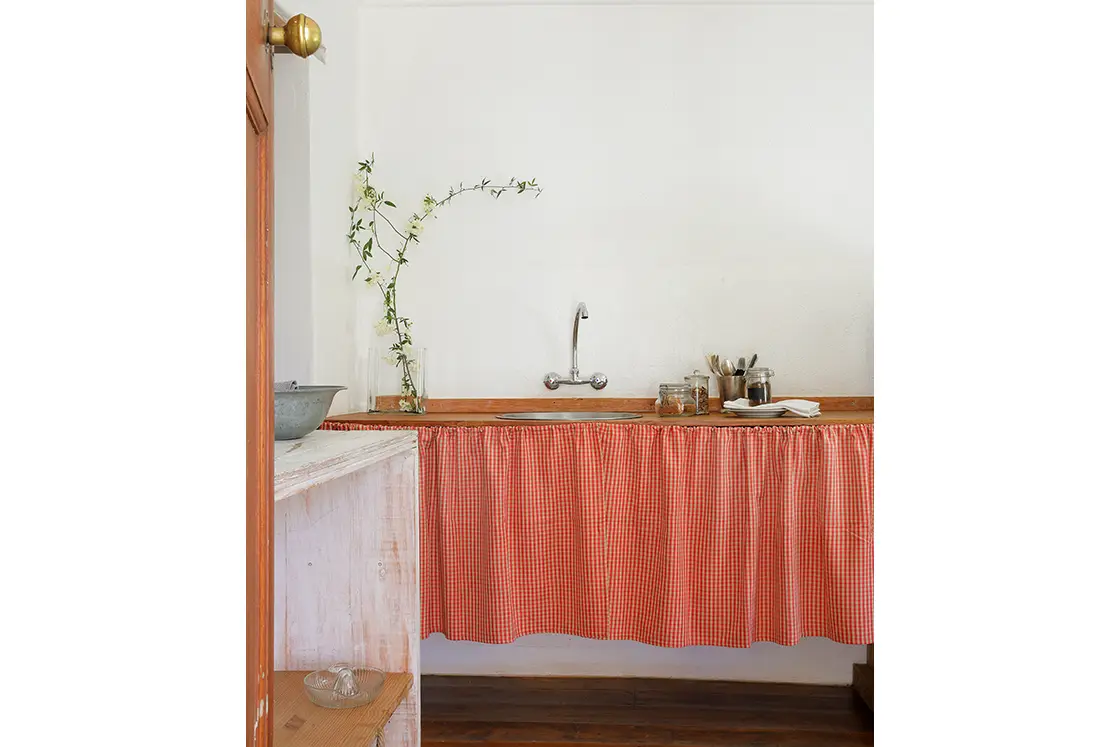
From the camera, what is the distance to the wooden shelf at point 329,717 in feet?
3.79

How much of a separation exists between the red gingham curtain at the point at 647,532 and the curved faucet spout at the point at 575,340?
61 cm

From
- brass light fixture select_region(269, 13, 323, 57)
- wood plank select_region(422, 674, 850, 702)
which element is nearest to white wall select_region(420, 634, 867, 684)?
wood plank select_region(422, 674, 850, 702)

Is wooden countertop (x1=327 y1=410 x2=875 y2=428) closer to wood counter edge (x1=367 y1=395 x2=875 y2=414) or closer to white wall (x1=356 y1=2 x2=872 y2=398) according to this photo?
wood counter edge (x1=367 y1=395 x2=875 y2=414)

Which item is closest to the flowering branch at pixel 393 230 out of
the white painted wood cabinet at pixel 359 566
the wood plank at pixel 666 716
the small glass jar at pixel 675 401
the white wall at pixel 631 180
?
the white wall at pixel 631 180

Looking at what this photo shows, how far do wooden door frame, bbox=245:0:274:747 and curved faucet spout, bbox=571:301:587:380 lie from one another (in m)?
2.04

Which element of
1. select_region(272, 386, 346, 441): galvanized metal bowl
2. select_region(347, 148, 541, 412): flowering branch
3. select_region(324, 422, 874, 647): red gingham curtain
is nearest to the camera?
select_region(272, 386, 346, 441): galvanized metal bowl

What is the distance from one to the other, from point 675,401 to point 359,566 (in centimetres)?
145

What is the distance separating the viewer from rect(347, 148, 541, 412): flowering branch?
276 cm

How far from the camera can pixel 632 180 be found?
9.36ft

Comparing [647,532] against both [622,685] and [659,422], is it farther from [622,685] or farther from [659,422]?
[622,685]

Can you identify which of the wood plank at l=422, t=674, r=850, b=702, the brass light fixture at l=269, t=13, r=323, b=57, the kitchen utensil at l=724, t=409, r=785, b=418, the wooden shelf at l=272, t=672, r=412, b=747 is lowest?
the wood plank at l=422, t=674, r=850, b=702

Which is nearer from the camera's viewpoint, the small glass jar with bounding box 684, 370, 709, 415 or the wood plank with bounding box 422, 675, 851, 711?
the wood plank with bounding box 422, 675, 851, 711
